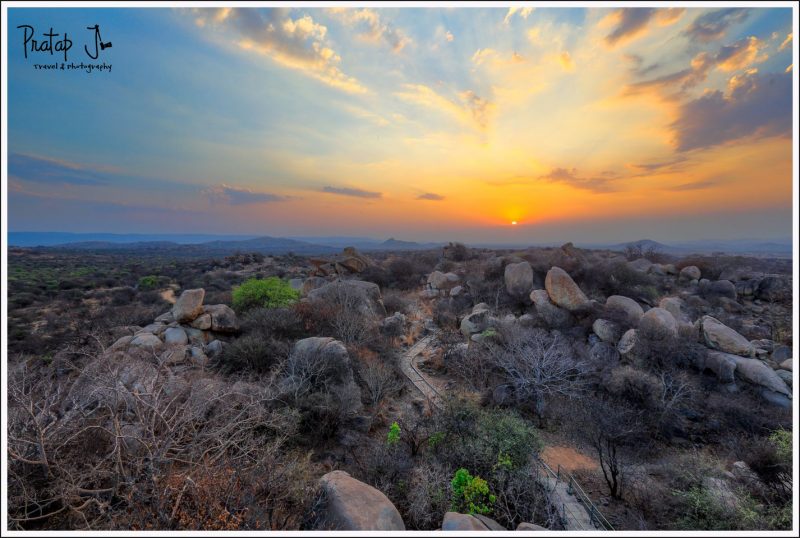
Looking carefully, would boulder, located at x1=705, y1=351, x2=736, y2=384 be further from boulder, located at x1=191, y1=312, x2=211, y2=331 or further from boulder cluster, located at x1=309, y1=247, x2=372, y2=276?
boulder cluster, located at x1=309, y1=247, x2=372, y2=276

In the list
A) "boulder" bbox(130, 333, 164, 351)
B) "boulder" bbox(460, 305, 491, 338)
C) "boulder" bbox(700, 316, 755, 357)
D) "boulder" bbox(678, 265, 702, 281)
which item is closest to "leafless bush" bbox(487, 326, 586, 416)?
"boulder" bbox(460, 305, 491, 338)

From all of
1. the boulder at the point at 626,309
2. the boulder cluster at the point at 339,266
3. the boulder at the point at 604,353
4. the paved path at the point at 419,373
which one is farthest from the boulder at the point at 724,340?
the boulder cluster at the point at 339,266

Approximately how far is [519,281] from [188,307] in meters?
13.8

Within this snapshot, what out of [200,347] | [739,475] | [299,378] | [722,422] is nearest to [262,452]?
[299,378]

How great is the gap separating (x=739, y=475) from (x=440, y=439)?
4661 millimetres

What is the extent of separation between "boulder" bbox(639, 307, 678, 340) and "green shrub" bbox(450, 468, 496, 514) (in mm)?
7896

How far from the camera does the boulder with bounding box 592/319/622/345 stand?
1021 cm

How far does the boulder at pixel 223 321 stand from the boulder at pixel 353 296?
344cm

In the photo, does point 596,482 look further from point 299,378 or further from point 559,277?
point 559,277

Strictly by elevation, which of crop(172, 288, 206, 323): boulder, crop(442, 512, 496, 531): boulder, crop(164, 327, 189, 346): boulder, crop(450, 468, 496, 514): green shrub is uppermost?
crop(172, 288, 206, 323): boulder

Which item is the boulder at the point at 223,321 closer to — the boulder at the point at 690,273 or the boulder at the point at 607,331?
the boulder at the point at 607,331

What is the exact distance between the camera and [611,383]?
312 inches

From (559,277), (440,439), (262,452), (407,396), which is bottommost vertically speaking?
(407,396)

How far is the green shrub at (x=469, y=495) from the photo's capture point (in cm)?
426
